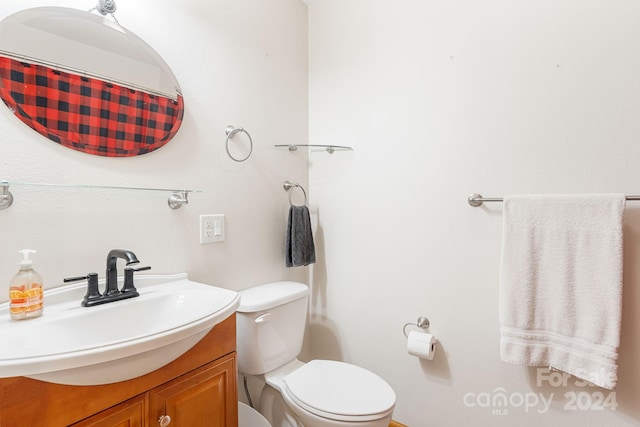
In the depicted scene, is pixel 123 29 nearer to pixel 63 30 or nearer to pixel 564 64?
pixel 63 30

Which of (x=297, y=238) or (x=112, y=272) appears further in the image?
(x=297, y=238)

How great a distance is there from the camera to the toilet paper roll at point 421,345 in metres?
1.44

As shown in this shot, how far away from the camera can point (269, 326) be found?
1.37m

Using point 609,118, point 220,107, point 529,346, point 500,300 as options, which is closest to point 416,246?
point 500,300

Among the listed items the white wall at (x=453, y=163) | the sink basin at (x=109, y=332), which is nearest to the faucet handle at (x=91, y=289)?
the sink basin at (x=109, y=332)

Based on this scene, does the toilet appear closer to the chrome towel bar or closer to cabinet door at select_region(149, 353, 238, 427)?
cabinet door at select_region(149, 353, 238, 427)

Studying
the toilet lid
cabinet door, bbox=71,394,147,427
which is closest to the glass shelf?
the toilet lid

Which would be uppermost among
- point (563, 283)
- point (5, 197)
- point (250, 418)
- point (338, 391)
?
point (5, 197)

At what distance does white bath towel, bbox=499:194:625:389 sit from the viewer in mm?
1058

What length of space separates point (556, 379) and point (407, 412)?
0.72 metres

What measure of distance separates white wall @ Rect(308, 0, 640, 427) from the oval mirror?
0.95 metres

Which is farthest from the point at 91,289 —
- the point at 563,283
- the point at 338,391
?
the point at 563,283

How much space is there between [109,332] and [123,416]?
0.28 metres

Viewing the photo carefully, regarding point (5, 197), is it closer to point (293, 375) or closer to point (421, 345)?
point (293, 375)
